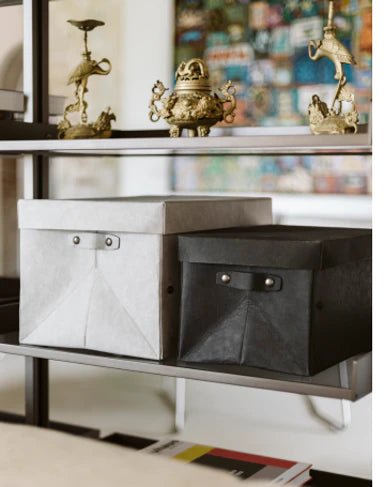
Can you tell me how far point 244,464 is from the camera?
1.92m

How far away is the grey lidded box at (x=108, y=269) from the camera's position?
4.97 ft

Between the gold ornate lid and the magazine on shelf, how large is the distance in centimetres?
86

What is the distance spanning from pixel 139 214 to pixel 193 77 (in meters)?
0.32

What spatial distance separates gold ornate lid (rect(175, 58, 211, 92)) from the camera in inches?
64.1

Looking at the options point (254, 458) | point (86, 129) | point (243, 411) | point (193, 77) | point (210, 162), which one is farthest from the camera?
point (210, 162)

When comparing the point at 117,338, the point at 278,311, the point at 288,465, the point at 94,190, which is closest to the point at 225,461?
the point at 288,465

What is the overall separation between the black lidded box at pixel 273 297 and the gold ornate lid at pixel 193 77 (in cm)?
30

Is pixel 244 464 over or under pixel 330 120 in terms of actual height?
under

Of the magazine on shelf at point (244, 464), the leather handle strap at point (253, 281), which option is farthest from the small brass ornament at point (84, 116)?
the magazine on shelf at point (244, 464)

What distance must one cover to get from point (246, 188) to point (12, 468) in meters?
3.06

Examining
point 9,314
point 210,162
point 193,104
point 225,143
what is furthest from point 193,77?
point 210,162

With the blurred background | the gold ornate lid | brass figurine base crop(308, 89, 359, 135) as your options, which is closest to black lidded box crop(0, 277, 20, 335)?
the gold ornate lid

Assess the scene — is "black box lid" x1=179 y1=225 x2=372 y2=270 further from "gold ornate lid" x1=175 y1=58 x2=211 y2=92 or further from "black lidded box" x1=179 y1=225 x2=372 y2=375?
"gold ornate lid" x1=175 y1=58 x2=211 y2=92

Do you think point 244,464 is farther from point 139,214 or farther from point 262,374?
point 139,214
